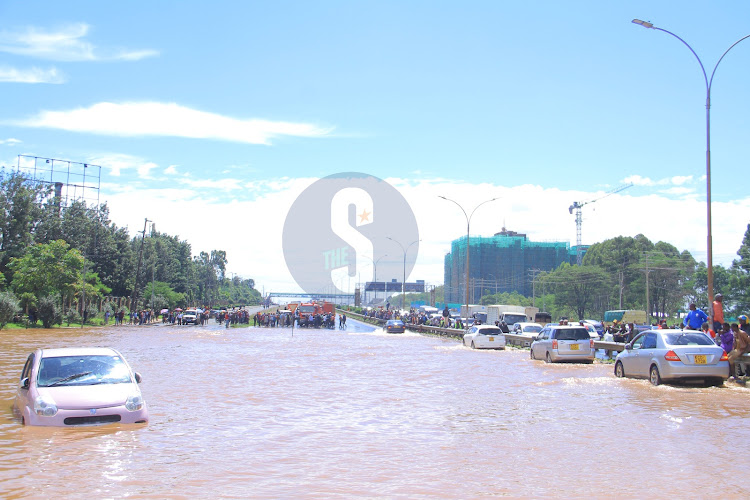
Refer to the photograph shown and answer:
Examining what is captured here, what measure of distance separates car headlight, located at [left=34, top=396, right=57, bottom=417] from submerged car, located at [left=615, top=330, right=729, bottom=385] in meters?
13.8

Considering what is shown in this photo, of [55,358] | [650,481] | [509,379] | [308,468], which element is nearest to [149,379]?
[55,358]

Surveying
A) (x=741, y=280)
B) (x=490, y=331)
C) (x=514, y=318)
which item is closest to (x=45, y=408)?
(x=490, y=331)

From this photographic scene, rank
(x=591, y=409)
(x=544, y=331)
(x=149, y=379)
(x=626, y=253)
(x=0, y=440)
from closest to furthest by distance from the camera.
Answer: (x=0, y=440) → (x=591, y=409) → (x=149, y=379) → (x=544, y=331) → (x=626, y=253)

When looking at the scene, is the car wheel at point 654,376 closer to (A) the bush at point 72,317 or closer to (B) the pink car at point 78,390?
(B) the pink car at point 78,390

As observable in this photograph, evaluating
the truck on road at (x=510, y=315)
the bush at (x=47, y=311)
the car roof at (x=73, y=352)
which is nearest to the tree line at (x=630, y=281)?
the truck on road at (x=510, y=315)

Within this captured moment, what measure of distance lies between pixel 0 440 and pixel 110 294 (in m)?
90.9

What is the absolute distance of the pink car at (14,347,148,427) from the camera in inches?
422

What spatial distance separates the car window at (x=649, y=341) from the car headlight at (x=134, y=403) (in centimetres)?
1313

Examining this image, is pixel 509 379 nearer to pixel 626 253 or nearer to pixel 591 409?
pixel 591 409

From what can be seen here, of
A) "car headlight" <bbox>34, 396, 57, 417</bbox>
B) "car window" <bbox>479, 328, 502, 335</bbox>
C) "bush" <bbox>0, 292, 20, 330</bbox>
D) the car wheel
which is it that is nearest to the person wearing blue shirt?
the car wheel

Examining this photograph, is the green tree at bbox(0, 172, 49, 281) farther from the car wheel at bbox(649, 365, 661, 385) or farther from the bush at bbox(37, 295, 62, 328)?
the car wheel at bbox(649, 365, 661, 385)

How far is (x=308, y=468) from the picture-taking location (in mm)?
9102

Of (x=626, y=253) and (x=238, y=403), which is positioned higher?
(x=626, y=253)

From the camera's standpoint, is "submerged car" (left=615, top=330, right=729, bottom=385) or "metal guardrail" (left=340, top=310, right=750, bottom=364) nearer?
"submerged car" (left=615, top=330, right=729, bottom=385)
